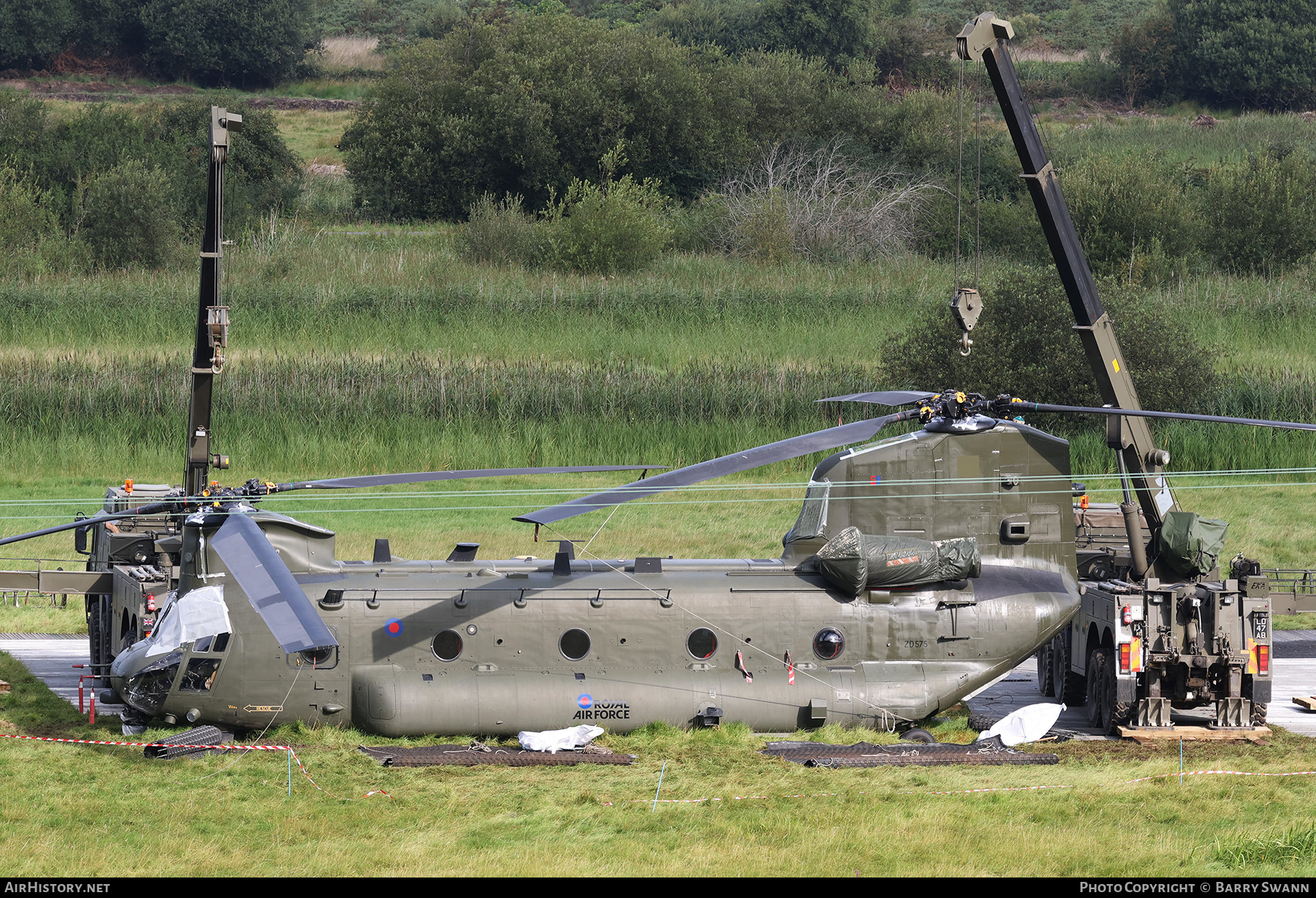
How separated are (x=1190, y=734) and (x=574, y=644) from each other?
7.38 metres

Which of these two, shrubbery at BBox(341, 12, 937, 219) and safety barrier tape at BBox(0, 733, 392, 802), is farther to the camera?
shrubbery at BBox(341, 12, 937, 219)

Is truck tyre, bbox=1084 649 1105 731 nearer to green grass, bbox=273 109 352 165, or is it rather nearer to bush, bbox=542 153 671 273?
bush, bbox=542 153 671 273

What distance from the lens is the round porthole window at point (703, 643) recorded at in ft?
51.7

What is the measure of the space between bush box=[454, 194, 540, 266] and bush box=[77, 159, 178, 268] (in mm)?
10507

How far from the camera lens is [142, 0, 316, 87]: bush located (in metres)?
83.8

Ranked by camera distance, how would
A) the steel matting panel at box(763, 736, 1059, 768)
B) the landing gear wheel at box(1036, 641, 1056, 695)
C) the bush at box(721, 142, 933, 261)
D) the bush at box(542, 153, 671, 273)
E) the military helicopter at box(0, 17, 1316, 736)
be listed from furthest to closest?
A: the bush at box(721, 142, 933, 261) → the bush at box(542, 153, 671, 273) → the landing gear wheel at box(1036, 641, 1056, 695) → the military helicopter at box(0, 17, 1316, 736) → the steel matting panel at box(763, 736, 1059, 768)

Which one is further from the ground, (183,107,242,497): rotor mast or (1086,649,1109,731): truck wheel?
(183,107,242,497): rotor mast

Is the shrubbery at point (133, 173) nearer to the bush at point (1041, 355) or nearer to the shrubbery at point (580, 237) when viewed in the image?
the shrubbery at point (580, 237)

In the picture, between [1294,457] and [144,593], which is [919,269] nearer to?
[1294,457]

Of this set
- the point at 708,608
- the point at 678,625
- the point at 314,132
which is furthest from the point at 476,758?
the point at 314,132

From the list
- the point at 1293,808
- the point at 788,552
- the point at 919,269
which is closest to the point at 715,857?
the point at 788,552

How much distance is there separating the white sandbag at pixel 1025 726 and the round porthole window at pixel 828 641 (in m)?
1.95

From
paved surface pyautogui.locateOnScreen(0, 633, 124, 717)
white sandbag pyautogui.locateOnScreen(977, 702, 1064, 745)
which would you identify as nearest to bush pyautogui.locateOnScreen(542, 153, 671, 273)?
paved surface pyautogui.locateOnScreen(0, 633, 124, 717)

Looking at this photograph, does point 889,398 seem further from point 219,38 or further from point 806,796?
point 219,38
